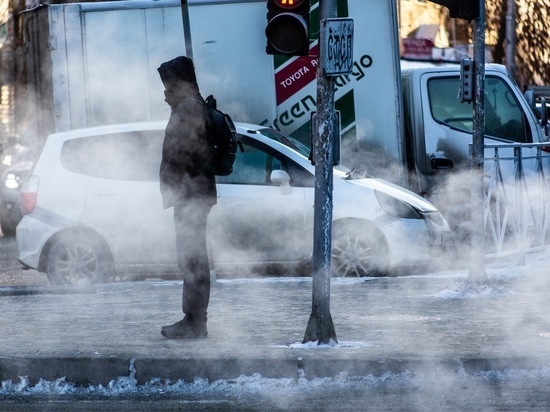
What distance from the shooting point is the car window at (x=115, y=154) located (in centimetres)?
1111

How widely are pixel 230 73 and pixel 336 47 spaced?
5895mm

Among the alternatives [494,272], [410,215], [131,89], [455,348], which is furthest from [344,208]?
[455,348]

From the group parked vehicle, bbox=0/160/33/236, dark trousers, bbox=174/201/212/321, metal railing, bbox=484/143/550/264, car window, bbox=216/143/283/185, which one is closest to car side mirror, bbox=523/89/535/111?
metal railing, bbox=484/143/550/264

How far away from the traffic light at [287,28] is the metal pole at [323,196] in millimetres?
126

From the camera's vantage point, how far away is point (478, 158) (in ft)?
30.7

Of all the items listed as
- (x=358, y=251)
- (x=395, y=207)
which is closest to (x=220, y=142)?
(x=358, y=251)

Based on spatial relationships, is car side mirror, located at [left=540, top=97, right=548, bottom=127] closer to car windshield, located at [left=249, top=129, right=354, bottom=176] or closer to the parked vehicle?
car windshield, located at [left=249, top=129, right=354, bottom=176]

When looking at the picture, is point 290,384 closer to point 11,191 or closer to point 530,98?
point 530,98

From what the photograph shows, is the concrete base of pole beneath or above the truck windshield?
beneath

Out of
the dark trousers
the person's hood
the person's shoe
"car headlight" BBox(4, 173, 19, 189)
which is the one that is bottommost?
the person's shoe

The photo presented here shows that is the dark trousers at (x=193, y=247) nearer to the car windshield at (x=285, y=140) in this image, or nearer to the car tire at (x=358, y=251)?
the car tire at (x=358, y=251)

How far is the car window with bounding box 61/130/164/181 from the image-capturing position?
11109mm

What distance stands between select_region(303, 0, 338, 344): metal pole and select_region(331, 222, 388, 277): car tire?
12.2 feet

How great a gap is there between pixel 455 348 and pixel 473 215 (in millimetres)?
2521
